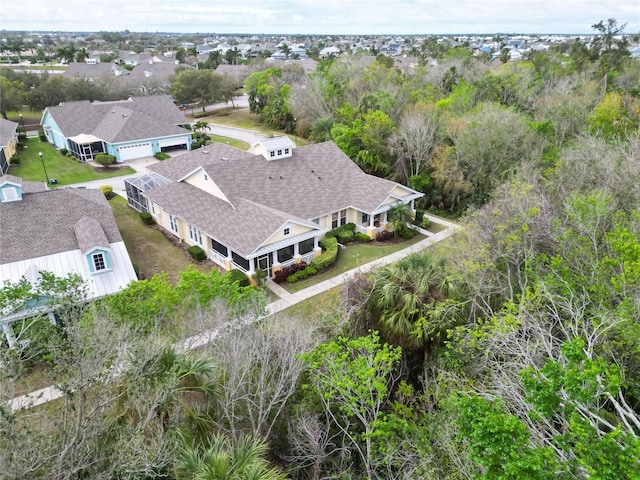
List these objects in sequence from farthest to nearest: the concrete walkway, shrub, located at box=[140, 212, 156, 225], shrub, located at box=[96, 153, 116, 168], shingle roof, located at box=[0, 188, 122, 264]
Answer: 1. shrub, located at box=[96, 153, 116, 168]
2. shrub, located at box=[140, 212, 156, 225]
3. shingle roof, located at box=[0, 188, 122, 264]
4. the concrete walkway

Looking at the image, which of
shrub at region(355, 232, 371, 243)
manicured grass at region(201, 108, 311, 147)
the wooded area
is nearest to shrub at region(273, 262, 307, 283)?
shrub at region(355, 232, 371, 243)

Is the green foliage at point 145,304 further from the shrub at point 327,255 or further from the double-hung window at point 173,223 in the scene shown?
the double-hung window at point 173,223

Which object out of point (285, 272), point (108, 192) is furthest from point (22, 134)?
point (285, 272)

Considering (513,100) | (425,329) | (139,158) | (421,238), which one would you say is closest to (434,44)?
(513,100)

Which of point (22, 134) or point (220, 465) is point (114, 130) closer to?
point (22, 134)

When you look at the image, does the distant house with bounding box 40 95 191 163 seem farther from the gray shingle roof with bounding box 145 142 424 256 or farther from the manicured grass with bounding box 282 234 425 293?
the manicured grass with bounding box 282 234 425 293
